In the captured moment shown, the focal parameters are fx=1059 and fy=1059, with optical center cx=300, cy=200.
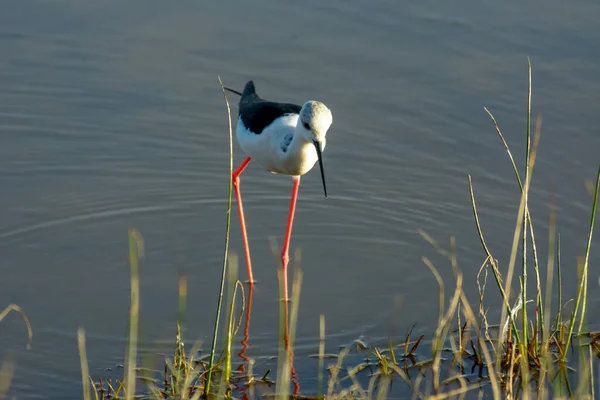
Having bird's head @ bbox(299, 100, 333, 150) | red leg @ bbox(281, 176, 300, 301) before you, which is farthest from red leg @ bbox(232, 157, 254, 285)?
bird's head @ bbox(299, 100, 333, 150)

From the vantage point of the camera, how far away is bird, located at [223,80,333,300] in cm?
596

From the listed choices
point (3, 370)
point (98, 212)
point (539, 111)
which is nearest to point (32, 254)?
point (98, 212)

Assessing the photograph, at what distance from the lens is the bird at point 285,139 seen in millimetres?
5957

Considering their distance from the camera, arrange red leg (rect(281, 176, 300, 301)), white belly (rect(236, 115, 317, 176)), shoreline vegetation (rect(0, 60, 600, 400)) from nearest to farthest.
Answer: shoreline vegetation (rect(0, 60, 600, 400)) → white belly (rect(236, 115, 317, 176)) → red leg (rect(281, 176, 300, 301))

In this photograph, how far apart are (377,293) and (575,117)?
2713 millimetres

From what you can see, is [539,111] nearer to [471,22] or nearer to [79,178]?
[471,22]

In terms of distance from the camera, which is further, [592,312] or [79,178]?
[79,178]

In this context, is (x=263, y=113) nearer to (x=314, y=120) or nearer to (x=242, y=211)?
(x=242, y=211)

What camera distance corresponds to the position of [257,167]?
7645 mm

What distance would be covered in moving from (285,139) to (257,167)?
53.4 inches

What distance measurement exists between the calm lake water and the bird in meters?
0.21

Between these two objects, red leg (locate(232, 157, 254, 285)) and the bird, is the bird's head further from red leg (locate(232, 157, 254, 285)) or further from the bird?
red leg (locate(232, 157, 254, 285))

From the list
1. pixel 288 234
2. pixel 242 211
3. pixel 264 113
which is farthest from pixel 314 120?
pixel 242 211

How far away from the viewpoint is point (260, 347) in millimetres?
5516
